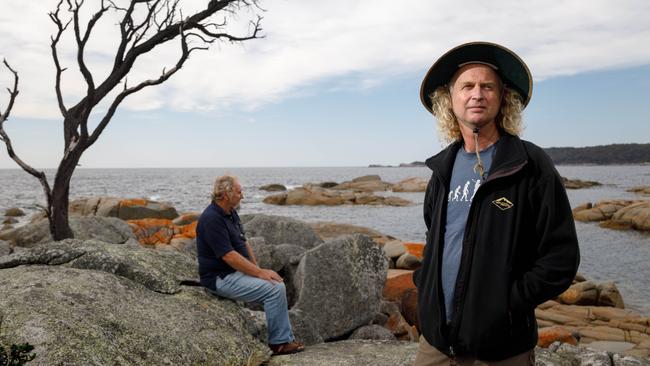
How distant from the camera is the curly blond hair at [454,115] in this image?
9.08 ft

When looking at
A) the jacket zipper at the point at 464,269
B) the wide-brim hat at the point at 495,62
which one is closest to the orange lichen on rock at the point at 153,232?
the wide-brim hat at the point at 495,62

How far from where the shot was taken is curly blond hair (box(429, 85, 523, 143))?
9.08ft

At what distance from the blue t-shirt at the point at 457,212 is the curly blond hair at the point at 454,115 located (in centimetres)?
15

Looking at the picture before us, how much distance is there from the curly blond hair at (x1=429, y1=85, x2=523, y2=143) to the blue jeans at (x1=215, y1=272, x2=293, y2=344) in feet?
10.5

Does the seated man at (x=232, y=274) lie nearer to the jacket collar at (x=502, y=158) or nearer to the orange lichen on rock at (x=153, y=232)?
the jacket collar at (x=502, y=158)

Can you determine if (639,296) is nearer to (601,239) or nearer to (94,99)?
(601,239)

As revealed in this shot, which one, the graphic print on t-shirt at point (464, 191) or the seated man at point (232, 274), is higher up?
the graphic print on t-shirt at point (464, 191)

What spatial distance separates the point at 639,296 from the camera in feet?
49.8

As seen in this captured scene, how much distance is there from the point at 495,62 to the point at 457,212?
84 cm

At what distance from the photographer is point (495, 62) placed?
278 centimetres

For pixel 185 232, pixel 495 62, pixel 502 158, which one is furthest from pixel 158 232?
pixel 502 158

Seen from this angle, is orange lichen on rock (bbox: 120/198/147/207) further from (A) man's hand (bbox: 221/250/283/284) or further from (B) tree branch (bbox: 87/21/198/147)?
(A) man's hand (bbox: 221/250/283/284)

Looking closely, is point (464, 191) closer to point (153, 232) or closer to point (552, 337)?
point (552, 337)

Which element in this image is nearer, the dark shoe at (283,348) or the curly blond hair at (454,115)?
the curly blond hair at (454,115)
